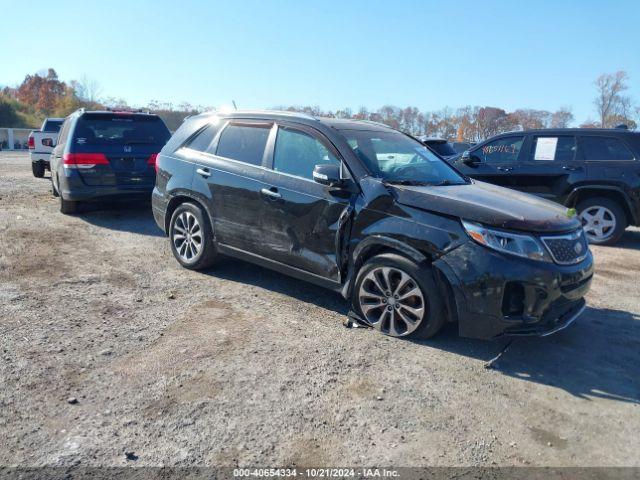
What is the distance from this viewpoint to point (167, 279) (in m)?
5.79

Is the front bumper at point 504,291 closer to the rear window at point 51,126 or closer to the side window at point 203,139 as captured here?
the side window at point 203,139

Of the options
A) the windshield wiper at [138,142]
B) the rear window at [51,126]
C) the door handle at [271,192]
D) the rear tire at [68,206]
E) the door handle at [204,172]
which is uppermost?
the rear window at [51,126]

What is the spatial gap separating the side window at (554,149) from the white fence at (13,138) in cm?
4491

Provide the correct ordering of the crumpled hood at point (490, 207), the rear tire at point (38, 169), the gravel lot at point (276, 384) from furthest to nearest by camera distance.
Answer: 1. the rear tire at point (38, 169)
2. the crumpled hood at point (490, 207)
3. the gravel lot at point (276, 384)

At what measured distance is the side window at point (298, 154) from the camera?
4895 millimetres

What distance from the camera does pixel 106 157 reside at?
333 inches

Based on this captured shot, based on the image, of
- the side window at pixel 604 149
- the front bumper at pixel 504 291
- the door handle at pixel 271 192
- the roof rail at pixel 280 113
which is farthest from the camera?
the side window at pixel 604 149

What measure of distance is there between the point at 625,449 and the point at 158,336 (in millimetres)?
3374

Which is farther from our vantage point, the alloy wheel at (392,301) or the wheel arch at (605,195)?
the wheel arch at (605,195)

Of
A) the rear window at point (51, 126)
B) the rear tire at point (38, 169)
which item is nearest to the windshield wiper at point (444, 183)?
the rear tire at point (38, 169)

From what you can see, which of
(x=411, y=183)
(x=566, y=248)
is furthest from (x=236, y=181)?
(x=566, y=248)

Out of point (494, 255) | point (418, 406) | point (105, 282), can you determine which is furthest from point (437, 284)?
point (105, 282)

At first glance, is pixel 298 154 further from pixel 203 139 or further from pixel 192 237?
pixel 192 237

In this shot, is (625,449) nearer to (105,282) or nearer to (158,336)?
(158,336)
